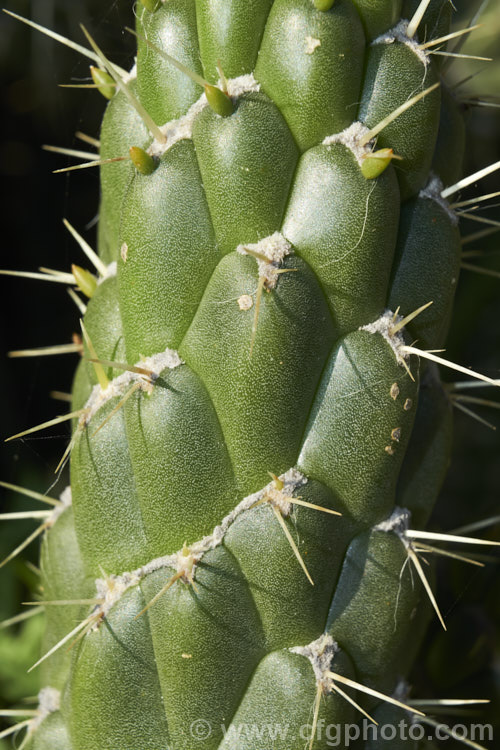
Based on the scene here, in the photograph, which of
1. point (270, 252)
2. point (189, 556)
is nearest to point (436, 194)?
point (270, 252)

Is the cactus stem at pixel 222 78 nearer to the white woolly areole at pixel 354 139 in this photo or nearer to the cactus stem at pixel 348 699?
the white woolly areole at pixel 354 139

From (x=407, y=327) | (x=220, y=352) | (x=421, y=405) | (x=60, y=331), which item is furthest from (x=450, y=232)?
(x=60, y=331)

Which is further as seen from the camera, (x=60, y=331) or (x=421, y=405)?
(x=60, y=331)

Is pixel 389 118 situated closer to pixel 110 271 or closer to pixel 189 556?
pixel 110 271

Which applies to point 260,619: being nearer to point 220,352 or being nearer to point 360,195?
point 220,352

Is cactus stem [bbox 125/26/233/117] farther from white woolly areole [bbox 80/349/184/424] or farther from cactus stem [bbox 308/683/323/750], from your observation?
cactus stem [bbox 308/683/323/750]

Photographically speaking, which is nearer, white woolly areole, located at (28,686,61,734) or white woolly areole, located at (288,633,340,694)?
white woolly areole, located at (288,633,340,694)

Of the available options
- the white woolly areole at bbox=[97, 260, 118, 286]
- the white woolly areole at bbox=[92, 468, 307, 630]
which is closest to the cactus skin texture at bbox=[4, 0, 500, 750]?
the white woolly areole at bbox=[92, 468, 307, 630]

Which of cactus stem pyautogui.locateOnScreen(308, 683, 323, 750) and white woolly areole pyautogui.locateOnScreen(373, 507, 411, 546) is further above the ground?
white woolly areole pyautogui.locateOnScreen(373, 507, 411, 546)
